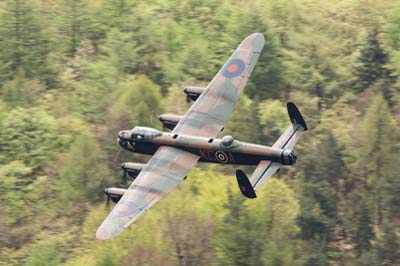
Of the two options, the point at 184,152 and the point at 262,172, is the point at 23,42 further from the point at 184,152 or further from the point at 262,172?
the point at 262,172

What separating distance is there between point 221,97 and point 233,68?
3834mm

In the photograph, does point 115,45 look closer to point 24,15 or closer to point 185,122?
point 24,15

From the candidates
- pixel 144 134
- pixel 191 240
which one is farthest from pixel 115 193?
pixel 191 240

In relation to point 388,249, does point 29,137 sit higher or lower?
lower

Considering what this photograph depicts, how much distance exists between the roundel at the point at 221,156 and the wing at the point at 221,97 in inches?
96.0

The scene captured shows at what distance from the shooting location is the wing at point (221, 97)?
237 ft

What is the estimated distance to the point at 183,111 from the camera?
9950cm

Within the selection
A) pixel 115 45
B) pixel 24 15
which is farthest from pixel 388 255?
pixel 24 15

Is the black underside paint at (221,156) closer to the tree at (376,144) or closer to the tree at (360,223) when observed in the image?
the tree at (360,223)

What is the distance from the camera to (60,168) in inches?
3780

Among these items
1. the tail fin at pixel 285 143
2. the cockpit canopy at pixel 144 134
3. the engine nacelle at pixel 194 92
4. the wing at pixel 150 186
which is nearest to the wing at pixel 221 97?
the engine nacelle at pixel 194 92

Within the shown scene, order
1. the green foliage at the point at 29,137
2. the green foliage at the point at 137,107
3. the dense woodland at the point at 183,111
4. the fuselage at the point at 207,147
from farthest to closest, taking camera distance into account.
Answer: the green foliage at the point at 29,137, the green foliage at the point at 137,107, the dense woodland at the point at 183,111, the fuselage at the point at 207,147

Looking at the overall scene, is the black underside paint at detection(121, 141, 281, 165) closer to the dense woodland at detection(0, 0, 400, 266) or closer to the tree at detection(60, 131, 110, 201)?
the dense woodland at detection(0, 0, 400, 266)

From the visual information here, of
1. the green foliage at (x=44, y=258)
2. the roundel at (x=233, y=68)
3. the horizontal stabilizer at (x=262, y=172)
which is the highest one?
the roundel at (x=233, y=68)
